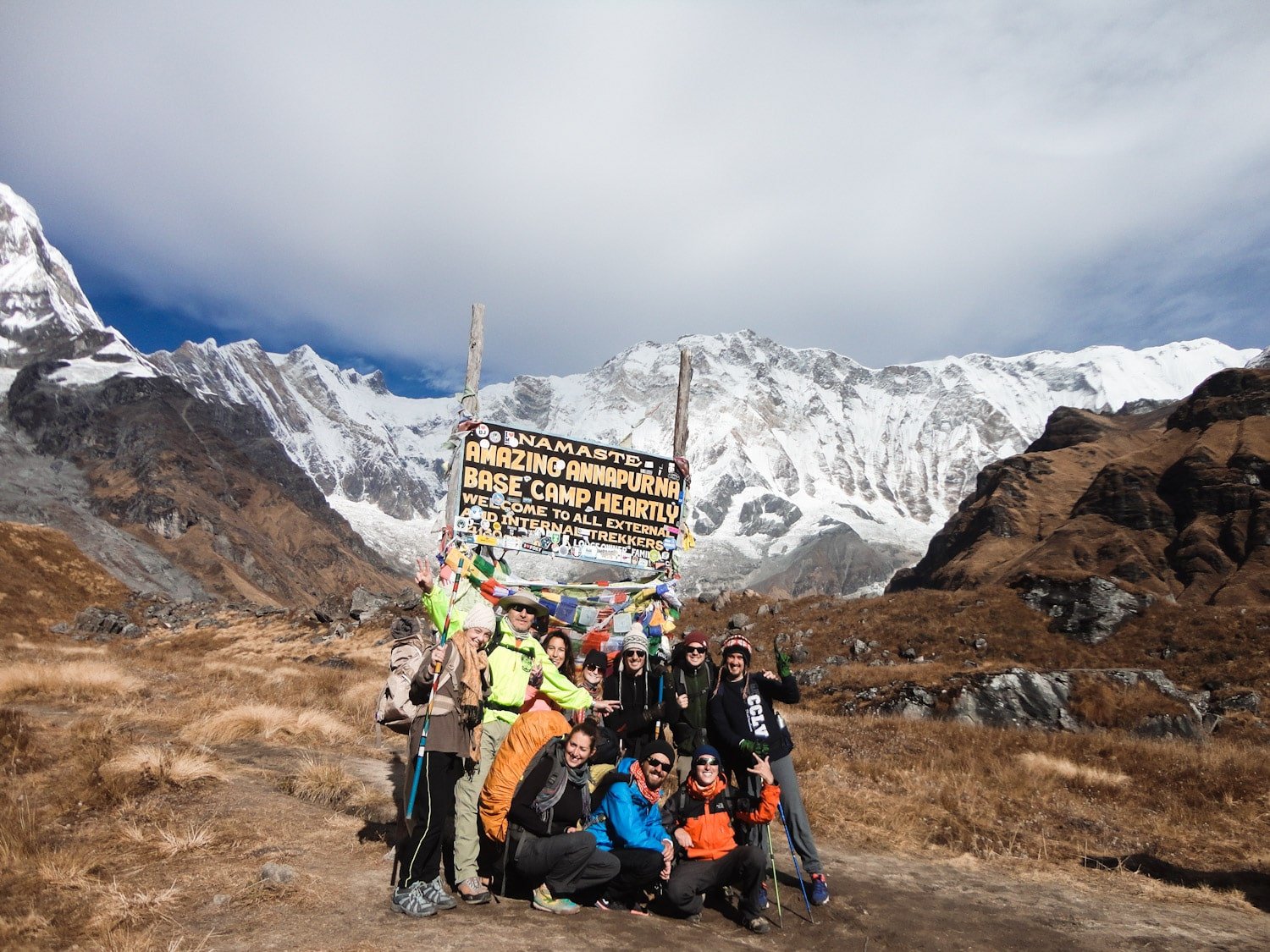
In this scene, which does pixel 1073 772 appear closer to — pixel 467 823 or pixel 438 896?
pixel 467 823

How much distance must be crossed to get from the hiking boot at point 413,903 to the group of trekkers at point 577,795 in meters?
0.01

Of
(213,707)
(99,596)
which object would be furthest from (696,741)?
(99,596)

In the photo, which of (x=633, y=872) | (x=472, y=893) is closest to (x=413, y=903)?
(x=472, y=893)

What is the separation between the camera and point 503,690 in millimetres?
6262

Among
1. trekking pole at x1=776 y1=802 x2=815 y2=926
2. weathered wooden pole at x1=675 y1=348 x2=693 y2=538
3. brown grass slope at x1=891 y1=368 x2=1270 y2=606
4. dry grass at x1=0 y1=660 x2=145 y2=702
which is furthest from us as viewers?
brown grass slope at x1=891 y1=368 x2=1270 y2=606

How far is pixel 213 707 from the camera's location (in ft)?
40.5

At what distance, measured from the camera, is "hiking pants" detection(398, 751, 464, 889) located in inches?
211

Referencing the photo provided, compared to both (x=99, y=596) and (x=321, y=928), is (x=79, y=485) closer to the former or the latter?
(x=99, y=596)

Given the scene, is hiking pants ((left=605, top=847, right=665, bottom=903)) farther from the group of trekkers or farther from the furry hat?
the furry hat

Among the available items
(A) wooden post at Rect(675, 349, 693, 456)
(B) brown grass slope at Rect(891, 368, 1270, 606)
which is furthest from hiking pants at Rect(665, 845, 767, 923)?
(B) brown grass slope at Rect(891, 368, 1270, 606)

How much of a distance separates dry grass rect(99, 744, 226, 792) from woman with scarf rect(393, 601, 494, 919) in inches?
135

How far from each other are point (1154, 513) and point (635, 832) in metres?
93.9

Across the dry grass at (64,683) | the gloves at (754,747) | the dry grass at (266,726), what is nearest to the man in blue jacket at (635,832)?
the gloves at (754,747)

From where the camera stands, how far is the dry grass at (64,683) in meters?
13.1
